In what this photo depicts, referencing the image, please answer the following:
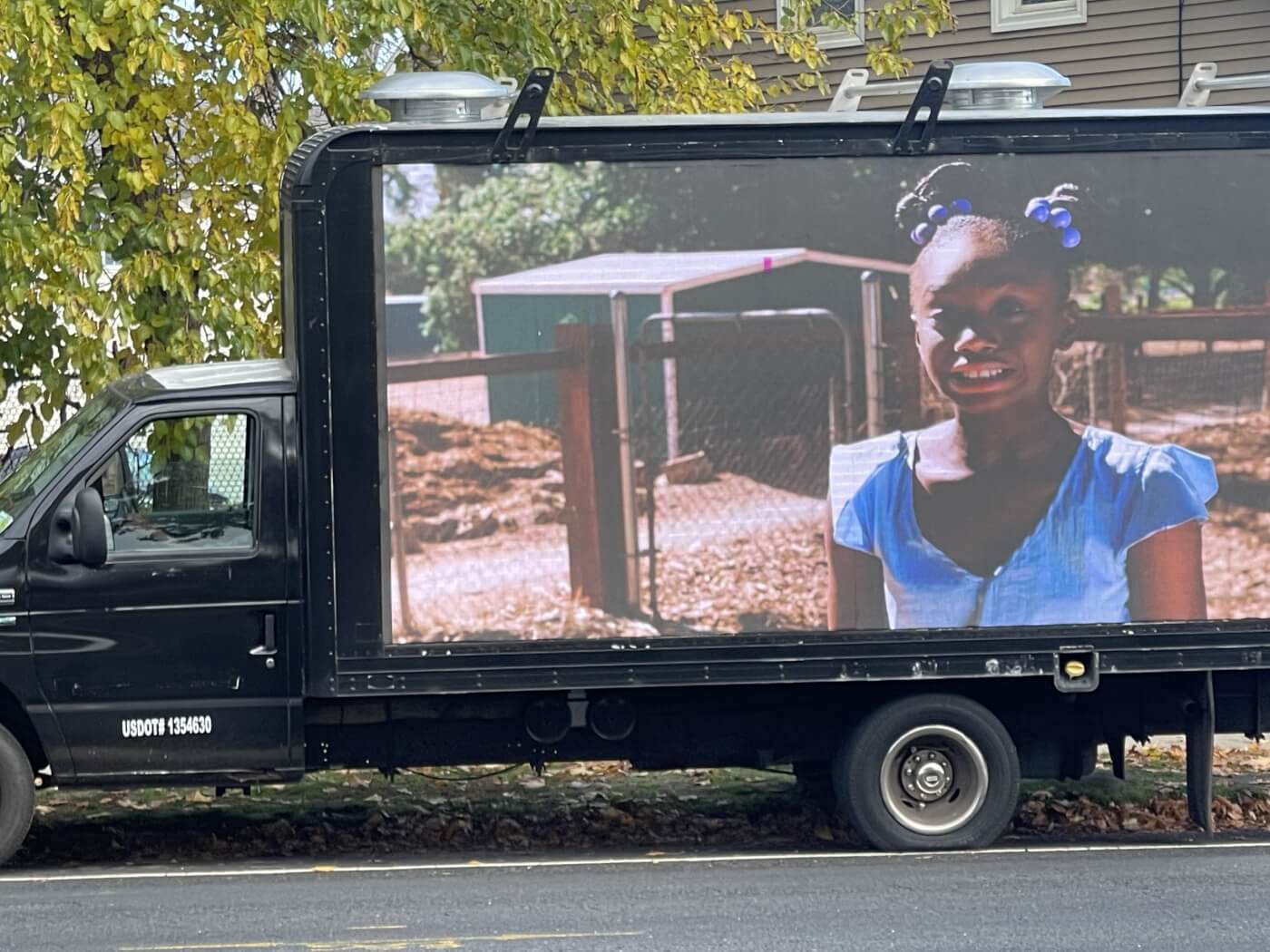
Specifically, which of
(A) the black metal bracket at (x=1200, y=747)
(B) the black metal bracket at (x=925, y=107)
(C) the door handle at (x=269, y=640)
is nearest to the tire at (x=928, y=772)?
(A) the black metal bracket at (x=1200, y=747)

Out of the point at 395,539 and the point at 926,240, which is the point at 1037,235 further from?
the point at 395,539

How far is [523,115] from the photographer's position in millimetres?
7957

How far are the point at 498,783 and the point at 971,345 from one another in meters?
3.94

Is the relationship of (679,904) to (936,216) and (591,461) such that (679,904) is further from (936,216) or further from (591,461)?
(936,216)

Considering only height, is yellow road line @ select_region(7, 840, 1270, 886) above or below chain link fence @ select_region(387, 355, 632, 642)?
below

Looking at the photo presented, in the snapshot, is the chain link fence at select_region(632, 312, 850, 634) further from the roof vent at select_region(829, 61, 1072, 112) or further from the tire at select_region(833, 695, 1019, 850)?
the roof vent at select_region(829, 61, 1072, 112)

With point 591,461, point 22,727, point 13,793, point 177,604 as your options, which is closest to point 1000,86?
point 591,461

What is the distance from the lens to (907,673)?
26.5ft

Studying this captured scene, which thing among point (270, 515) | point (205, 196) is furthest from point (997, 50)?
point (270, 515)

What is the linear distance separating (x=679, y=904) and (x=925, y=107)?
138 inches

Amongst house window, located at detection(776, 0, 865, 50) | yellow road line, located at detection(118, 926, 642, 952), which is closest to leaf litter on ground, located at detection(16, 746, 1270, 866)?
yellow road line, located at detection(118, 926, 642, 952)

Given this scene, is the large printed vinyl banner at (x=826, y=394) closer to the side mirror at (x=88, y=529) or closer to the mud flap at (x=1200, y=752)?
the mud flap at (x=1200, y=752)

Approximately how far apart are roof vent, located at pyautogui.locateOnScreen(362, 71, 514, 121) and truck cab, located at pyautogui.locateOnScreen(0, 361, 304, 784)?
1.30 m

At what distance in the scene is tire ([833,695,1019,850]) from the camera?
8258 mm
